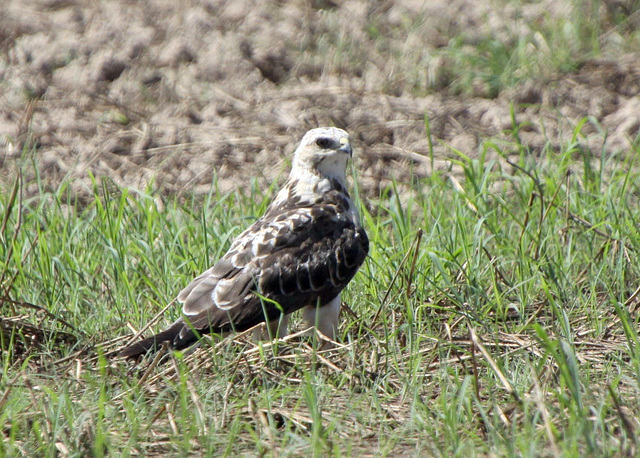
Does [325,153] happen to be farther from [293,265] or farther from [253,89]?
[253,89]

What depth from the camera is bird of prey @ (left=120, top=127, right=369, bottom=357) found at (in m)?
4.94

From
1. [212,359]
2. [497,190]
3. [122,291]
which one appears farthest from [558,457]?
[497,190]

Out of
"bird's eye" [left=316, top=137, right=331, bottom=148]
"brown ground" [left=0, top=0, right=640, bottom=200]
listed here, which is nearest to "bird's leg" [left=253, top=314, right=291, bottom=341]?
"bird's eye" [left=316, top=137, right=331, bottom=148]

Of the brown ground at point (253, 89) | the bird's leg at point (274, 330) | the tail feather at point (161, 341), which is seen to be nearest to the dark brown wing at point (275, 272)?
the tail feather at point (161, 341)

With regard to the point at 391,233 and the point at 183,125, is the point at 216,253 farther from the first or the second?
the point at 183,125

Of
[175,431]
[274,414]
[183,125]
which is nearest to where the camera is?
[175,431]

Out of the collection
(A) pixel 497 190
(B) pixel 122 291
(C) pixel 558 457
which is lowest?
(A) pixel 497 190

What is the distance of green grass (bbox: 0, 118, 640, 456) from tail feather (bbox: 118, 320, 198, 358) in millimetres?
101

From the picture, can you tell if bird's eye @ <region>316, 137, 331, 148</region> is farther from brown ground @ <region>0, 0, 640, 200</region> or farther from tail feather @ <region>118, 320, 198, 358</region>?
brown ground @ <region>0, 0, 640, 200</region>

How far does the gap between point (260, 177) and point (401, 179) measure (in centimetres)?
114

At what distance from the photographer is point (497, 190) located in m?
7.19

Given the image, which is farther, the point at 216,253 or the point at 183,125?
the point at 183,125

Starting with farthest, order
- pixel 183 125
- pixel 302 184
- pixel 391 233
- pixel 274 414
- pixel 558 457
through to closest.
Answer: pixel 183 125, pixel 391 233, pixel 302 184, pixel 274 414, pixel 558 457

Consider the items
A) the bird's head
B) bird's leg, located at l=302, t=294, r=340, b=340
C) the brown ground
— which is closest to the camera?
bird's leg, located at l=302, t=294, r=340, b=340
